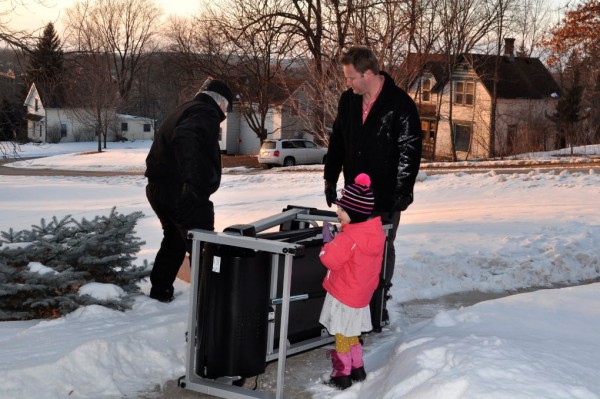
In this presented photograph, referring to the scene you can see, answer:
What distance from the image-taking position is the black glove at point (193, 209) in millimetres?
5285

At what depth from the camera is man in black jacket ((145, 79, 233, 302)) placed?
5277 millimetres

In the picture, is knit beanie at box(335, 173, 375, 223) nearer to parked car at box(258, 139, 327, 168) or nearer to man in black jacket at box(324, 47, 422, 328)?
man in black jacket at box(324, 47, 422, 328)

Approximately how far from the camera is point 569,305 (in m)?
5.65

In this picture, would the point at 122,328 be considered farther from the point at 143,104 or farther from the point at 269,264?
the point at 143,104

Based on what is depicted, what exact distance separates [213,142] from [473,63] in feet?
145

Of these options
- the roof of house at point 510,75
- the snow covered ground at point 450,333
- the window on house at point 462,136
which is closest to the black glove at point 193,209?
the snow covered ground at point 450,333

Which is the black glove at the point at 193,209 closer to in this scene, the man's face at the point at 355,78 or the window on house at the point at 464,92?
the man's face at the point at 355,78

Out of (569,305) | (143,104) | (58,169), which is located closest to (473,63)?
(58,169)

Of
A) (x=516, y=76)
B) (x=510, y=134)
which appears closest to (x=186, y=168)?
(x=510, y=134)

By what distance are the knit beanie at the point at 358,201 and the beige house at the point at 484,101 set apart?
41.9m

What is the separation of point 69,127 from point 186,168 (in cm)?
7612

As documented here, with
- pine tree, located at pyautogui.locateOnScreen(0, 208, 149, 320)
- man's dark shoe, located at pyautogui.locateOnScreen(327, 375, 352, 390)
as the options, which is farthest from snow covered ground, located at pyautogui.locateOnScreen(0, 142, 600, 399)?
pine tree, located at pyautogui.locateOnScreen(0, 208, 149, 320)

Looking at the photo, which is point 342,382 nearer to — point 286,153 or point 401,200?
point 401,200

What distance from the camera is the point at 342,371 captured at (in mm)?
4703
